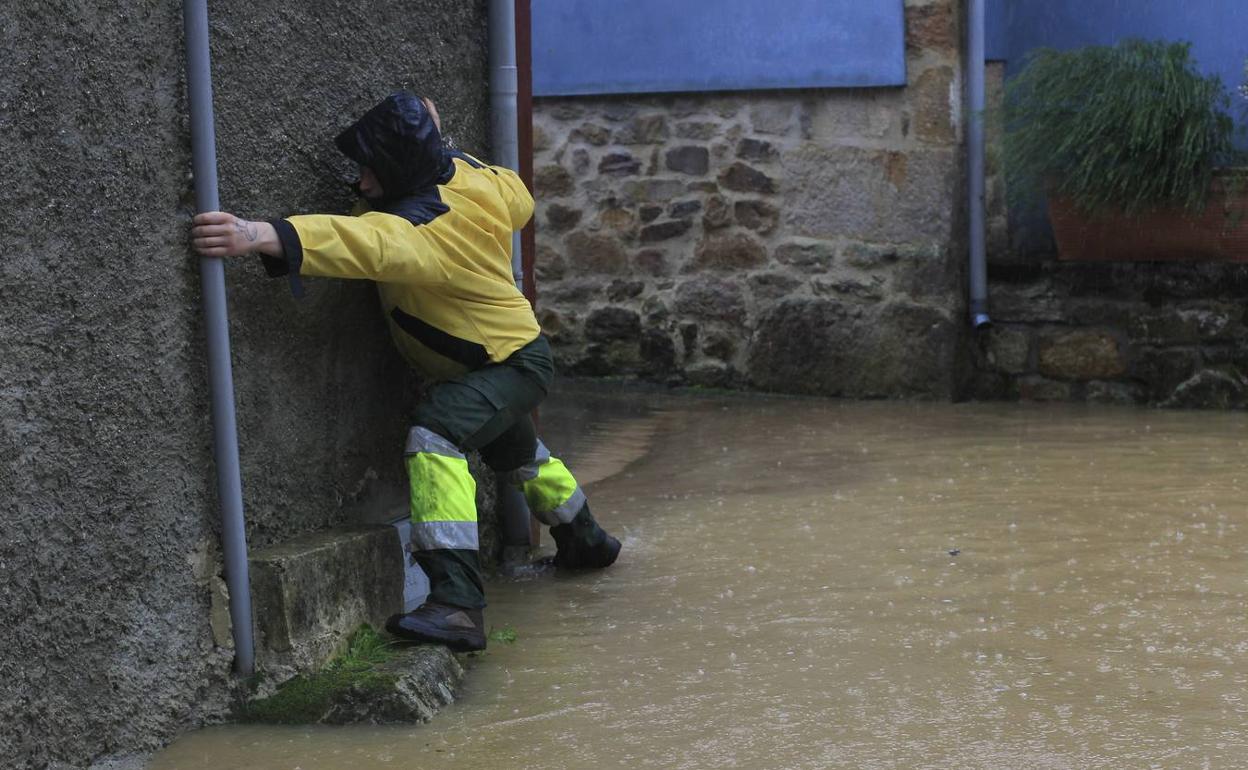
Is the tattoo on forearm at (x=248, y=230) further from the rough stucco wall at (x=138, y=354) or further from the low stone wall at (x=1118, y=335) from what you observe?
the low stone wall at (x=1118, y=335)

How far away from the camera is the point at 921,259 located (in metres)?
7.26

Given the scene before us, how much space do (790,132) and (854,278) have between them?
751mm

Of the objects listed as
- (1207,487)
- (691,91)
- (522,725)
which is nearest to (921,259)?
(691,91)

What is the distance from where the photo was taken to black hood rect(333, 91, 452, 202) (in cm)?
333

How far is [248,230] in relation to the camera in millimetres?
2984

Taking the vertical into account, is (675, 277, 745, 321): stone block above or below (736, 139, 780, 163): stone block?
below

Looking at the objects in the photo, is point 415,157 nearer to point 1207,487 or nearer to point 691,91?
point 1207,487

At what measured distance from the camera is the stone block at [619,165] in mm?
7727

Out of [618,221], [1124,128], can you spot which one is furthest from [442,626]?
[618,221]

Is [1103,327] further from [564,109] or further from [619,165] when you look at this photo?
[564,109]

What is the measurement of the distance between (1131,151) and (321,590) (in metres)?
4.53

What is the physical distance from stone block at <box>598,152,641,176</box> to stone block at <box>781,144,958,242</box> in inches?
30.6

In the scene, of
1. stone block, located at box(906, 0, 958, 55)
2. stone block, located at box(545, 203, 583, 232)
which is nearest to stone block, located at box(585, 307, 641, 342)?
stone block, located at box(545, 203, 583, 232)

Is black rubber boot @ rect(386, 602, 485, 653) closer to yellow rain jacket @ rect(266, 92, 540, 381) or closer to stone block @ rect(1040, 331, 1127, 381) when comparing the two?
yellow rain jacket @ rect(266, 92, 540, 381)
